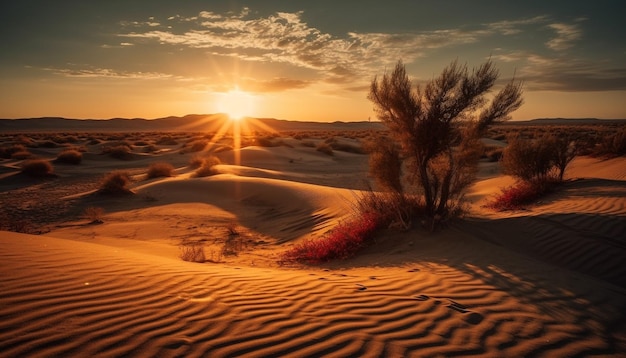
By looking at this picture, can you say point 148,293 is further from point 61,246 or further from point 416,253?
point 416,253

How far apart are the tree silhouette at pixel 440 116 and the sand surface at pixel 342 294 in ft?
4.40

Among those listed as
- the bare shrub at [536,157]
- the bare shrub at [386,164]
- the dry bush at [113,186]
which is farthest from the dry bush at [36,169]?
the bare shrub at [536,157]

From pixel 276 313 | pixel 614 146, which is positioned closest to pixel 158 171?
pixel 276 313

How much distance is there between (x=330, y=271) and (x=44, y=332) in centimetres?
407

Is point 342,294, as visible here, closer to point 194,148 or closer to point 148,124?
point 194,148

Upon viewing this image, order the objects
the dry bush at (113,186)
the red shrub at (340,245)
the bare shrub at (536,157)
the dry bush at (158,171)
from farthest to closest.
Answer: the dry bush at (158,171) → the dry bush at (113,186) → the bare shrub at (536,157) → the red shrub at (340,245)

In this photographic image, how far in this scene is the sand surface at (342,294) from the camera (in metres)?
3.07

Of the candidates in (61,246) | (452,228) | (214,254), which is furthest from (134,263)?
(452,228)

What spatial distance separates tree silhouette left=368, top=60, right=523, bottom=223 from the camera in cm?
775

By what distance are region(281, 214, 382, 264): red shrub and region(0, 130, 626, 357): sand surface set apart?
0.28 m

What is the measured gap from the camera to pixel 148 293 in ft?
13.0

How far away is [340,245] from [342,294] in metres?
3.15

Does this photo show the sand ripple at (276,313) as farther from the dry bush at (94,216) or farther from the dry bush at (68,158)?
the dry bush at (68,158)

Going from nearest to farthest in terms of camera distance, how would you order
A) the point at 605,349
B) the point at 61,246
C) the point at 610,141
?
the point at 605,349 → the point at 61,246 → the point at 610,141
